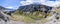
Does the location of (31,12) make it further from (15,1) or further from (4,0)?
(4,0)

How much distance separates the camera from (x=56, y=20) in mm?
1112

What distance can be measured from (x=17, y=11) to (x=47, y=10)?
0.32 metres

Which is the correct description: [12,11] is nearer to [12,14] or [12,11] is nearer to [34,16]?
[12,14]

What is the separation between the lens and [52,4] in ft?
3.68

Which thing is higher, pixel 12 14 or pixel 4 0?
pixel 4 0

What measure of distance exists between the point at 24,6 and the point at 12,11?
0.14m

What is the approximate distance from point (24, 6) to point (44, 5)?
212mm

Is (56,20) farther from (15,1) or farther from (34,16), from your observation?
(15,1)

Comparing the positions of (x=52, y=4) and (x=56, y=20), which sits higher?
(x=52, y=4)

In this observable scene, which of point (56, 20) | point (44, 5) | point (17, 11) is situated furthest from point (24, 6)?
point (56, 20)

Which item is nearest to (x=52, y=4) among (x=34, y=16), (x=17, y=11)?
(x=34, y=16)

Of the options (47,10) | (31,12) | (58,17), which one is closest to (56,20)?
(58,17)

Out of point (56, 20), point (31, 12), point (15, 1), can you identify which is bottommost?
point (56, 20)

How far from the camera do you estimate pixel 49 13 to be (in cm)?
112
